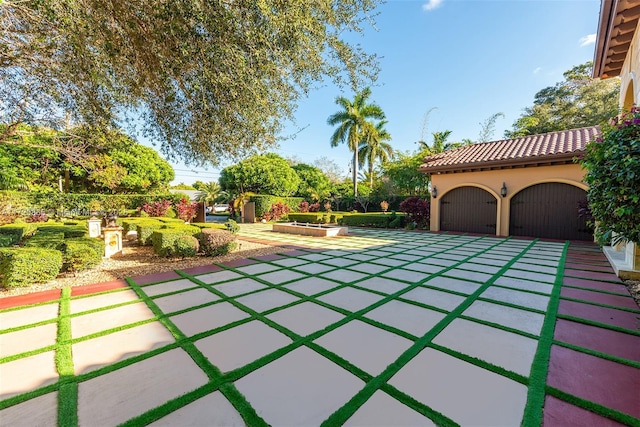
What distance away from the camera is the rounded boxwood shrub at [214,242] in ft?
20.5

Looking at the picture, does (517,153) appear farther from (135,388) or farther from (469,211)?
(135,388)

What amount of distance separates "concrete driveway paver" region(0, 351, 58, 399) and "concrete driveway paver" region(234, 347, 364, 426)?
1.54 meters

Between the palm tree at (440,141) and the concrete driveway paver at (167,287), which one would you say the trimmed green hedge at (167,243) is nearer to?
the concrete driveway paver at (167,287)

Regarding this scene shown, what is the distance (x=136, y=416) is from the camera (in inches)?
64.0

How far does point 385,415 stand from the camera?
5.38ft

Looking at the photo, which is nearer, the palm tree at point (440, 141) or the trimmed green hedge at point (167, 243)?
the trimmed green hedge at point (167, 243)

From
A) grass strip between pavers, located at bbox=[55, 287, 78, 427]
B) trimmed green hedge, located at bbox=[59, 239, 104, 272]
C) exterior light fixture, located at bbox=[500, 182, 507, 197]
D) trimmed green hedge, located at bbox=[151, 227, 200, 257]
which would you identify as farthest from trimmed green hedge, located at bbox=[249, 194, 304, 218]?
grass strip between pavers, located at bbox=[55, 287, 78, 427]

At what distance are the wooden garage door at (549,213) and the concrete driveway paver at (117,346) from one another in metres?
12.0

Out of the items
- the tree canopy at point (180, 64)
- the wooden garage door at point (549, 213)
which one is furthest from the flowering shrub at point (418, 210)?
the tree canopy at point (180, 64)

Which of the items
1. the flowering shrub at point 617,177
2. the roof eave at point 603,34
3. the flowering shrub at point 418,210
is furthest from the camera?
the flowering shrub at point 418,210

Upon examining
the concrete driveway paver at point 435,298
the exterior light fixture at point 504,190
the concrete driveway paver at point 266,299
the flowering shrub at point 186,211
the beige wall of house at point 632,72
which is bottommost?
the concrete driveway paver at point 266,299

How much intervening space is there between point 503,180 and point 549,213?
1923 millimetres

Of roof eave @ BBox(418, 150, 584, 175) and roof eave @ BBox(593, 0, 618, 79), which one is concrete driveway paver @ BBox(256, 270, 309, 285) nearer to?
roof eave @ BBox(593, 0, 618, 79)

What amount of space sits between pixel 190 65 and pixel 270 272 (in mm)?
3746
